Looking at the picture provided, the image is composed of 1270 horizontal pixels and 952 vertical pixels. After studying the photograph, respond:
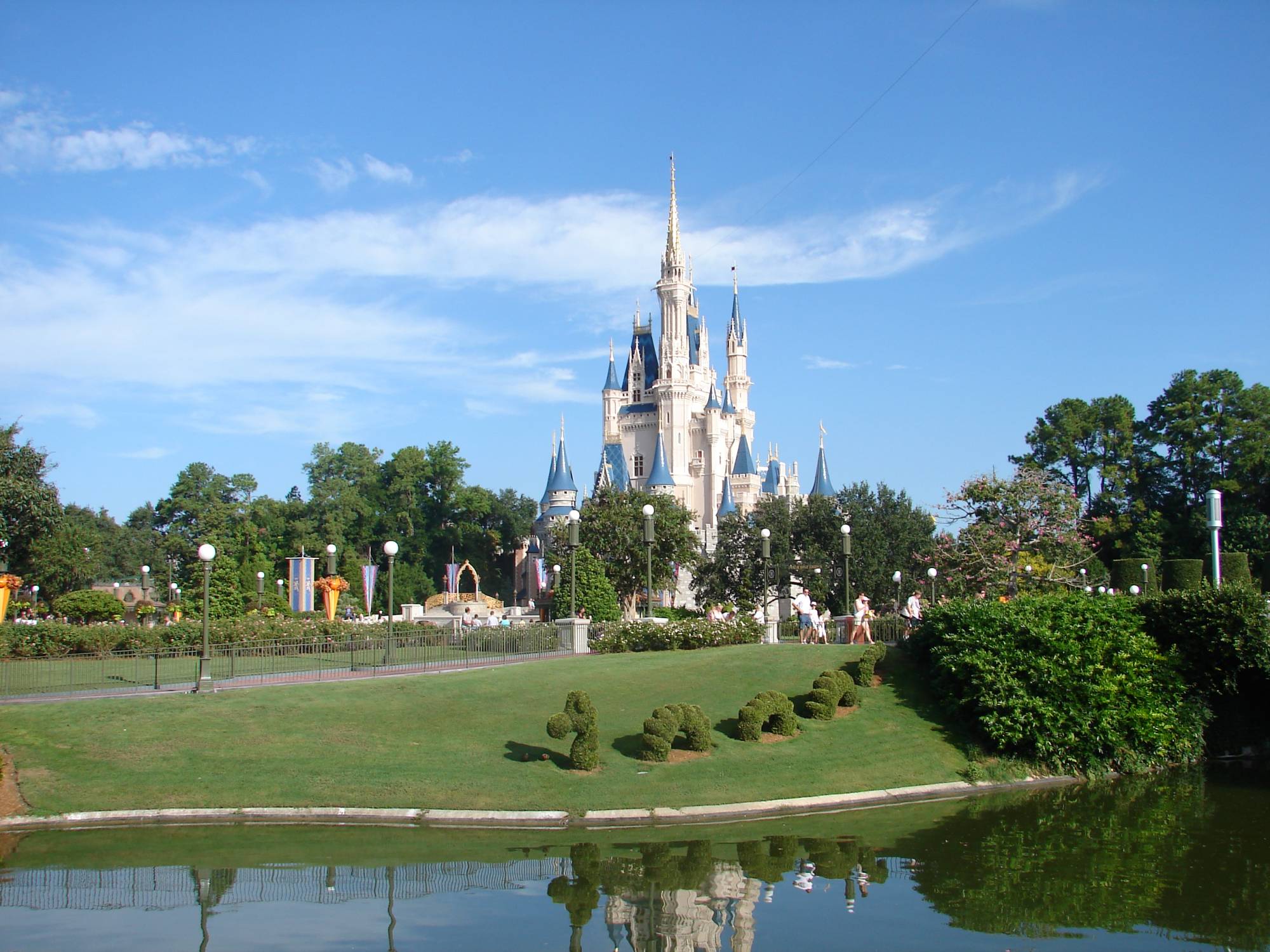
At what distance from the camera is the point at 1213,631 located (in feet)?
76.8

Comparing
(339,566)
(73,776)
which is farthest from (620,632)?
(339,566)

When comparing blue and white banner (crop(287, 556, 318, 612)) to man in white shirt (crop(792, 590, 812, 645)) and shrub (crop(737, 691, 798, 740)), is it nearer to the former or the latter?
man in white shirt (crop(792, 590, 812, 645))

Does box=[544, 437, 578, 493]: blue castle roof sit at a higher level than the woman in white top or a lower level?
higher

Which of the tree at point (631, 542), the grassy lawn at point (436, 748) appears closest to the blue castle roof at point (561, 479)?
the tree at point (631, 542)

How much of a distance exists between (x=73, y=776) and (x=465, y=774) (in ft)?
21.6

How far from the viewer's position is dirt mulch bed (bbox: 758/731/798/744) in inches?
816

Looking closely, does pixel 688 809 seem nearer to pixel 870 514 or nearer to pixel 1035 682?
pixel 1035 682

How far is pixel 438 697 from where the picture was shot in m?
22.8

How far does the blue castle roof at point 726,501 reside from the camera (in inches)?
3777

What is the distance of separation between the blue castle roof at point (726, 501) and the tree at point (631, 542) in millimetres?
35336

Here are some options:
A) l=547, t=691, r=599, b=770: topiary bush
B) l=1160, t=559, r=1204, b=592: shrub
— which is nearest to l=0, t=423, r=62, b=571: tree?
l=547, t=691, r=599, b=770: topiary bush

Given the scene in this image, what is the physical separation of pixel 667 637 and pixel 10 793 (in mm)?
16649

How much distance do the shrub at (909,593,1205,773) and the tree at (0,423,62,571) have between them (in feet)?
176

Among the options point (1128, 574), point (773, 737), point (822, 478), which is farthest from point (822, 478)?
point (773, 737)
